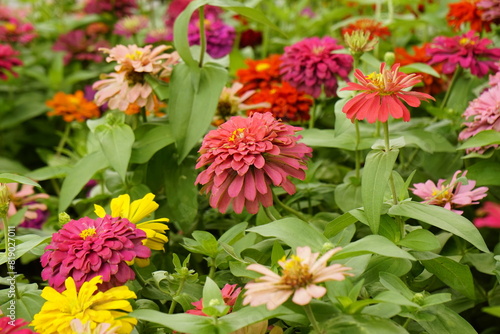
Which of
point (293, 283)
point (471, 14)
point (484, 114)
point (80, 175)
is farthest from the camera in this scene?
point (471, 14)

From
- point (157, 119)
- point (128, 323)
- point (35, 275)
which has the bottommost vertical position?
point (35, 275)

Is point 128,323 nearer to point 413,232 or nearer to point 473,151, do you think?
point 413,232

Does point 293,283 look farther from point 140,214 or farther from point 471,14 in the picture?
point 471,14

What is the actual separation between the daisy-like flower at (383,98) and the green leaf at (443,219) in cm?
12

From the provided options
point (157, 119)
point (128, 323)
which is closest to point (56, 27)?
point (157, 119)

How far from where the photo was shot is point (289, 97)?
1.23 m

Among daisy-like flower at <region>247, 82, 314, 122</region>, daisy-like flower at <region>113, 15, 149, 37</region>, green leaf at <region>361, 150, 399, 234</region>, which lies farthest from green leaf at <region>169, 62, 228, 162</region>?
daisy-like flower at <region>113, 15, 149, 37</region>

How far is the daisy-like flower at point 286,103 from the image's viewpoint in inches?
48.2

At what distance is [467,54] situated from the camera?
118cm

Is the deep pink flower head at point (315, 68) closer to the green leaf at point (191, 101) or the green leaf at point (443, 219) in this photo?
the green leaf at point (191, 101)

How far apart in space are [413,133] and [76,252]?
2.09 feet

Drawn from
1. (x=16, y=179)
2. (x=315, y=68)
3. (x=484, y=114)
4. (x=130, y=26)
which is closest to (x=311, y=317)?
(x=16, y=179)

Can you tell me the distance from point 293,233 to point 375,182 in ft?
0.42

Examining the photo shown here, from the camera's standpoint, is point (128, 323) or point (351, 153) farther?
point (351, 153)
